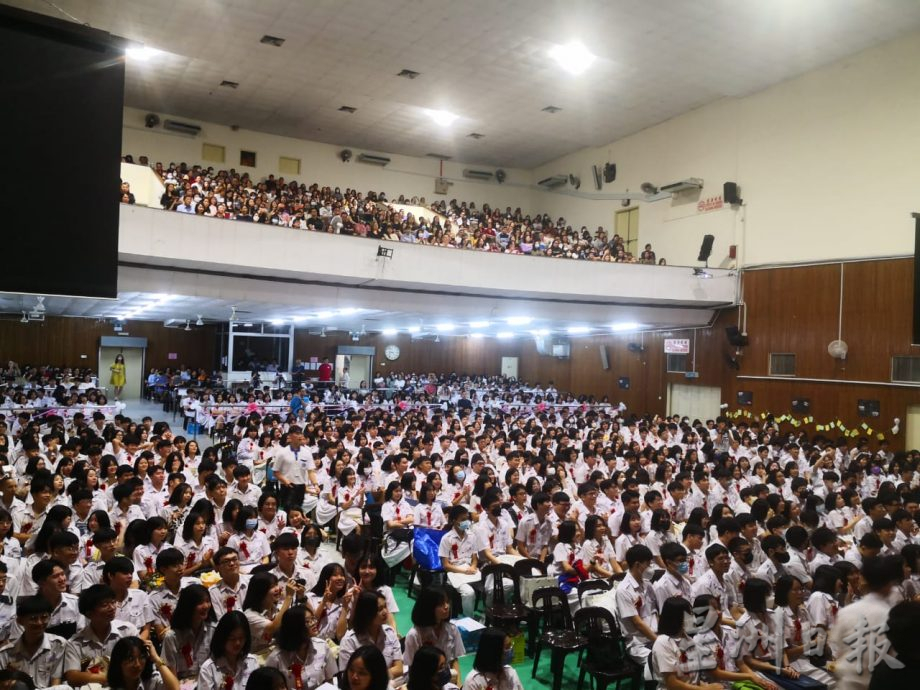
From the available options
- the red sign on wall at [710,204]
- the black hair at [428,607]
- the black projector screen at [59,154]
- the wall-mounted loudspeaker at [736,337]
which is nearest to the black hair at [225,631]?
the black hair at [428,607]

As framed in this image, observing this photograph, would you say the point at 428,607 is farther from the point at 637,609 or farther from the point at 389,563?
the point at 389,563

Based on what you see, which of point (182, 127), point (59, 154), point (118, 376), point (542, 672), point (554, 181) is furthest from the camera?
point (554, 181)

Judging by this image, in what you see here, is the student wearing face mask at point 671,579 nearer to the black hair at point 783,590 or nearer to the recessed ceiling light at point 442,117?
the black hair at point 783,590

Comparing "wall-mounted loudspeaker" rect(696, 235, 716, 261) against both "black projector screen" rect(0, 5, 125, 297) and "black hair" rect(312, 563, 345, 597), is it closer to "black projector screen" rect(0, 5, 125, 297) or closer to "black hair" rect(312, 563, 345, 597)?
"black hair" rect(312, 563, 345, 597)

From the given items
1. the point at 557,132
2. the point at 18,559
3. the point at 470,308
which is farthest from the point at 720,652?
the point at 557,132

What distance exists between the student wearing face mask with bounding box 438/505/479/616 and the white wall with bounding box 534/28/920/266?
1475 centimetres

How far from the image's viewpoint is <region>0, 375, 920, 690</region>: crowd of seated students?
4.05m

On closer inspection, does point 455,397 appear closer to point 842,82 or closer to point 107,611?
point 842,82

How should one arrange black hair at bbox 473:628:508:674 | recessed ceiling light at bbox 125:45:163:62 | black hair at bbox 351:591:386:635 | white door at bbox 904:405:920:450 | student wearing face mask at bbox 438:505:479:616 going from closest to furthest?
black hair at bbox 473:628:508:674 → black hair at bbox 351:591:386:635 → student wearing face mask at bbox 438:505:479:616 → white door at bbox 904:405:920:450 → recessed ceiling light at bbox 125:45:163:62

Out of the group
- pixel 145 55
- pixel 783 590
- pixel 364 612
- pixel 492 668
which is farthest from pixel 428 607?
pixel 145 55

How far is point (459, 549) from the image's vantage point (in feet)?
23.4

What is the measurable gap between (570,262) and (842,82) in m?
8.64

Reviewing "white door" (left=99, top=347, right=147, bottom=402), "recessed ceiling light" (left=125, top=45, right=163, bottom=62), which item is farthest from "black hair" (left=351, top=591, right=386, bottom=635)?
"white door" (left=99, top=347, right=147, bottom=402)

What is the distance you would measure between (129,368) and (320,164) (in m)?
12.7
